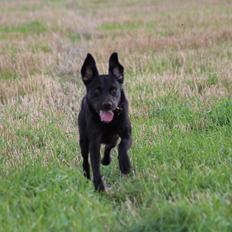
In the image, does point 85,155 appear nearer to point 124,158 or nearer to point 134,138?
point 124,158

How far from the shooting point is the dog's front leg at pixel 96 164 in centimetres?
531

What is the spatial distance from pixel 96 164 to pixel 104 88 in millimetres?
754

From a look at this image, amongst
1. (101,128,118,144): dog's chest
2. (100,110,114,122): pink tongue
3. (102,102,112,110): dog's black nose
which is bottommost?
(101,128,118,144): dog's chest

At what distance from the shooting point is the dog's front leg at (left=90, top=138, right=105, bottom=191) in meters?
5.31

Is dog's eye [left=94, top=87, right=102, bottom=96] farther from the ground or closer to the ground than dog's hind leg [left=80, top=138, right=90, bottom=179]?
farther from the ground

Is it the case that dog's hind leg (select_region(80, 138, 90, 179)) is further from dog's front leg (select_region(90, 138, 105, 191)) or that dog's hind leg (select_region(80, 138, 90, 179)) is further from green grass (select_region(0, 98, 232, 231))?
dog's front leg (select_region(90, 138, 105, 191))

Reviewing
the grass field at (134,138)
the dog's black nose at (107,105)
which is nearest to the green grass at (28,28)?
the grass field at (134,138)

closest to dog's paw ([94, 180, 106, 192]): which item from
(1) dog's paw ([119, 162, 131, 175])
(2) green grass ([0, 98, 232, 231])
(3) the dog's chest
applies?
(2) green grass ([0, 98, 232, 231])

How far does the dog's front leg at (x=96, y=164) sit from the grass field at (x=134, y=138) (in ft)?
0.39

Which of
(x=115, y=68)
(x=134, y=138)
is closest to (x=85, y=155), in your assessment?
(x=115, y=68)

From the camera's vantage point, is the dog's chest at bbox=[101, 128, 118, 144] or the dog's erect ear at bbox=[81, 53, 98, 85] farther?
the dog's erect ear at bbox=[81, 53, 98, 85]

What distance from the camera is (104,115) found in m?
5.32

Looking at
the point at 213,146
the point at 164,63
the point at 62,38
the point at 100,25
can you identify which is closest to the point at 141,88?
the point at 164,63

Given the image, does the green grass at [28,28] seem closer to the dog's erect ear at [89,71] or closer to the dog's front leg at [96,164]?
the dog's erect ear at [89,71]
